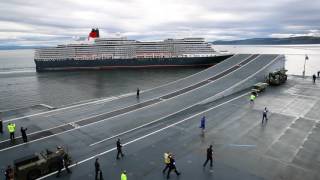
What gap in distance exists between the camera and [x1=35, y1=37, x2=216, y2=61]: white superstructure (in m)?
90.1

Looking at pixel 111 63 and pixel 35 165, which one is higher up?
pixel 111 63

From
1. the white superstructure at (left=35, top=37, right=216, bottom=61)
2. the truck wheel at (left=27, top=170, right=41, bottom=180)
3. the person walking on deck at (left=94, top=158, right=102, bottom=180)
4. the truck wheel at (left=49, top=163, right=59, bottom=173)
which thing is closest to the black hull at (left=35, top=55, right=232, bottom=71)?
the white superstructure at (left=35, top=37, right=216, bottom=61)

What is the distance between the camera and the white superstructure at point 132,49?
9012 centimetres

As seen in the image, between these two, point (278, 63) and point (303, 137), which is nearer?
point (303, 137)

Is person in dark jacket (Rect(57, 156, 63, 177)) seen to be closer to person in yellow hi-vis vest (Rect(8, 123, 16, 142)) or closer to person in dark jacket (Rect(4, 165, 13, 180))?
person in dark jacket (Rect(4, 165, 13, 180))

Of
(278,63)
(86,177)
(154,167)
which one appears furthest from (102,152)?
(278,63)

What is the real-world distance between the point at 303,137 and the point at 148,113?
13.1 metres

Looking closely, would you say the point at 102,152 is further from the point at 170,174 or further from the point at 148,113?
the point at 148,113

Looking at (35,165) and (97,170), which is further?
(35,165)

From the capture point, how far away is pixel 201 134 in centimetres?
1805

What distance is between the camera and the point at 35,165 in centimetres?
1252

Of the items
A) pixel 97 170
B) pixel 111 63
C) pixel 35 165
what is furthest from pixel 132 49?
pixel 97 170

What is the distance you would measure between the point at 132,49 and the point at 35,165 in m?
82.0

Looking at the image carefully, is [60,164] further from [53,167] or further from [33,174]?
[33,174]
